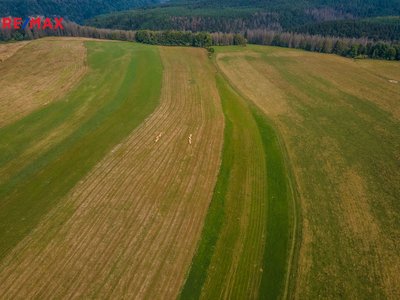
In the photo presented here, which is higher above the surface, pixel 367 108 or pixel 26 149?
pixel 26 149

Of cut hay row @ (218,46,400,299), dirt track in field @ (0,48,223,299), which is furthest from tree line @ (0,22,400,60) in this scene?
dirt track in field @ (0,48,223,299)

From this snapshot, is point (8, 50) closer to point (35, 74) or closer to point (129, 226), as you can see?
point (35, 74)

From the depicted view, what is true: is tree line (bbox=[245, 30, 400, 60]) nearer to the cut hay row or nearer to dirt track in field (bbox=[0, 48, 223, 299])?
the cut hay row

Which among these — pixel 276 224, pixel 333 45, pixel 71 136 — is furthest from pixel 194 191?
pixel 333 45

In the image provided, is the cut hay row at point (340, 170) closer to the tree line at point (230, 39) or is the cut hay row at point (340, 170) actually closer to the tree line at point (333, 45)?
the tree line at point (333, 45)

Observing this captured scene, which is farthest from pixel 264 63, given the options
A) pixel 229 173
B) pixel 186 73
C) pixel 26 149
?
pixel 26 149

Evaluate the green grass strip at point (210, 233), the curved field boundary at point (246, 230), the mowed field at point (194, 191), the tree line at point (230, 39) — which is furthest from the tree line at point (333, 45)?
the green grass strip at point (210, 233)

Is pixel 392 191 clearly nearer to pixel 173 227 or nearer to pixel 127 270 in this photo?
pixel 173 227
